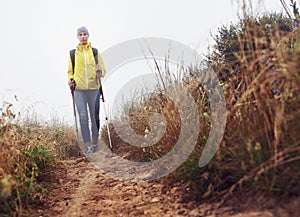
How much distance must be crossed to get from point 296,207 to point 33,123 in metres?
5.63

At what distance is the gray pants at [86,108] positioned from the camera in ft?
17.4

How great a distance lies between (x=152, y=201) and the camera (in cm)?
282

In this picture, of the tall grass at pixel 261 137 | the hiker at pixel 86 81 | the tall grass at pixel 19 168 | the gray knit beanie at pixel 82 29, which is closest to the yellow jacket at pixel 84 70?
the hiker at pixel 86 81

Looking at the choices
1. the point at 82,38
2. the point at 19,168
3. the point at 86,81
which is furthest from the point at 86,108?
the point at 19,168

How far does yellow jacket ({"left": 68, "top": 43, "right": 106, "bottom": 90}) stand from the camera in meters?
5.31

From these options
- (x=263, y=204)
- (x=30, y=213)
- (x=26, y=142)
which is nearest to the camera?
(x=263, y=204)

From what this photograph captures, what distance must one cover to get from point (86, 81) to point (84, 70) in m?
0.18

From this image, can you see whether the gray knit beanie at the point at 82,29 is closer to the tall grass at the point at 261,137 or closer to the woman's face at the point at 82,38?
the woman's face at the point at 82,38

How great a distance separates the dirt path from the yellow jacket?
5.70 feet

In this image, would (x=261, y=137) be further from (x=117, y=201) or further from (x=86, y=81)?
(x=86, y=81)

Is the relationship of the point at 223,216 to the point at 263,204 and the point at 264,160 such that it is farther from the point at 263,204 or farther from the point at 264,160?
the point at 264,160

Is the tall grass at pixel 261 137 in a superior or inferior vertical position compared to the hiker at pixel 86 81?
inferior

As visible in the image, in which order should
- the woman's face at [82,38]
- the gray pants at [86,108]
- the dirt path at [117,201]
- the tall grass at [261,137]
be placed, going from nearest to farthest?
the tall grass at [261,137] < the dirt path at [117,201] < the gray pants at [86,108] < the woman's face at [82,38]

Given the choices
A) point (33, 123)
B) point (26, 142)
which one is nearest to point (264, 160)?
point (26, 142)
